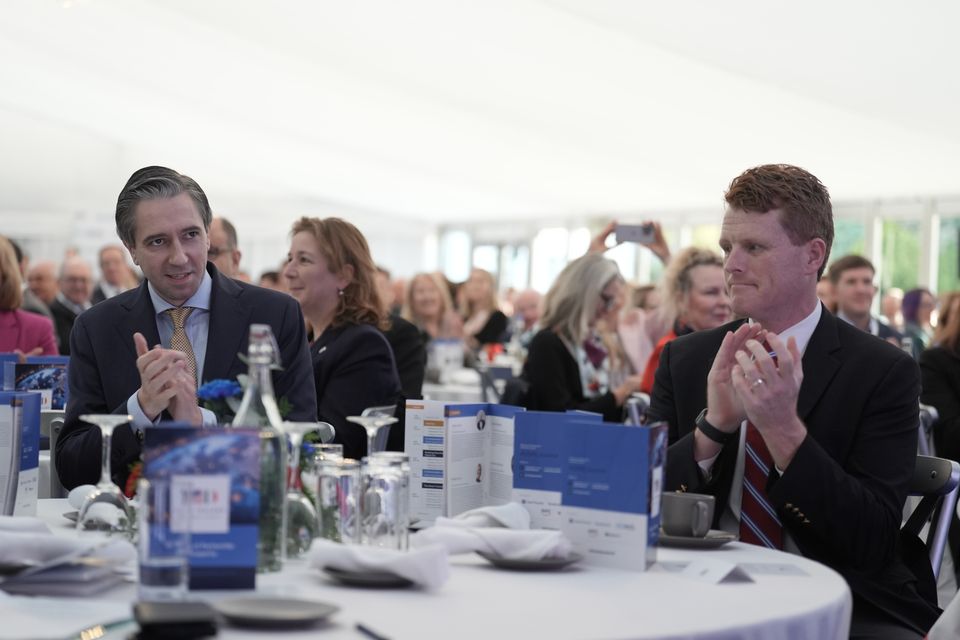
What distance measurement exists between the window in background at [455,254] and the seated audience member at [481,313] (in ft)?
40.3

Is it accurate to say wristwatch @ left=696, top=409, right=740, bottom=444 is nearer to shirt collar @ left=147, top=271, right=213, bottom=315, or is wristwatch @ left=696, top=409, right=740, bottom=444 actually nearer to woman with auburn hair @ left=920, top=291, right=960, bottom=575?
shirt collar @ left=147, top=271, right=213, bottom=315

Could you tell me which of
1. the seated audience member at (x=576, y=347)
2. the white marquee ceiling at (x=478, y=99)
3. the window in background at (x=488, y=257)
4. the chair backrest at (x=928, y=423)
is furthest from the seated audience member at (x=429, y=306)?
the window in background at (x=488, y=257)

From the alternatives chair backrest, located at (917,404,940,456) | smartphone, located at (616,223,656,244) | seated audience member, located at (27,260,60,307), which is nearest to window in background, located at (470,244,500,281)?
seated audience member, located at (27,260,60,307)

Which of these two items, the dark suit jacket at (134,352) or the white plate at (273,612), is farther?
the dark suit jacket at (134,352)

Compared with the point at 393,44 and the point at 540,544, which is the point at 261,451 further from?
the point at 393,44

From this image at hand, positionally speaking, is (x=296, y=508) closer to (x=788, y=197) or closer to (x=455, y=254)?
(x=788, y=197)

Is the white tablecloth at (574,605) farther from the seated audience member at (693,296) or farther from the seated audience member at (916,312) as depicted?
the seated audience member at (916,312)

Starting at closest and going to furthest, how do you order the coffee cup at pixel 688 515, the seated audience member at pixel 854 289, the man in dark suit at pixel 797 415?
the coffee cup at pixel 688 515
the man in dark suit at pixel 797 415
the seated audience member at pixel 854 289

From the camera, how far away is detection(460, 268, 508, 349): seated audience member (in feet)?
38.6

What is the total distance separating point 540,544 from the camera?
186 cm

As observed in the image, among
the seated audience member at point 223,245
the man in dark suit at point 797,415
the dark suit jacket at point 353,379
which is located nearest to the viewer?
the man in dark suit at point 797,415

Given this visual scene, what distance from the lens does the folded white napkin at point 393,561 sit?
1.65 m

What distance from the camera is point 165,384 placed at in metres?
2.18

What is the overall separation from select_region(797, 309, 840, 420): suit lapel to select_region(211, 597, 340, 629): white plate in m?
1.35
